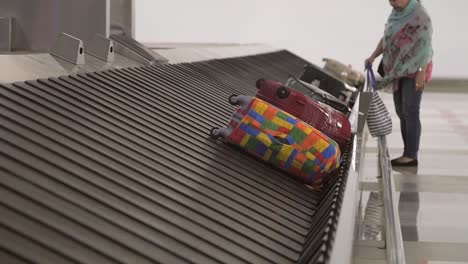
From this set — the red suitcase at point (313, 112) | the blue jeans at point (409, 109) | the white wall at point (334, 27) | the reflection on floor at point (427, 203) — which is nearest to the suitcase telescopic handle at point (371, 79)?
the blue jeans at point (409, 109)

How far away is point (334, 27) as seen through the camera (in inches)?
708

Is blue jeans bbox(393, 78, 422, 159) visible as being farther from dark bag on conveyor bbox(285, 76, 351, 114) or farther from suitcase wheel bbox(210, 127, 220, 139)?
suitcase wheel bbox(210, 127, 220, 139)

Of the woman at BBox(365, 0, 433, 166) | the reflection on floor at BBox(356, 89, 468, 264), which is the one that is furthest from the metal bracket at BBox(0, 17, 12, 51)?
the woman at BBox(365, 0, 433, 166)

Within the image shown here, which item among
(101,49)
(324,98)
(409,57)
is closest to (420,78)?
(409,57)

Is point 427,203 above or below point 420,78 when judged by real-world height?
Answer: below

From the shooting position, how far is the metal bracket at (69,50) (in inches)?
161

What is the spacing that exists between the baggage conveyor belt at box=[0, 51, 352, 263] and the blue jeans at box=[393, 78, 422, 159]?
351cm

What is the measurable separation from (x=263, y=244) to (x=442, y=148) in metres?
6.92

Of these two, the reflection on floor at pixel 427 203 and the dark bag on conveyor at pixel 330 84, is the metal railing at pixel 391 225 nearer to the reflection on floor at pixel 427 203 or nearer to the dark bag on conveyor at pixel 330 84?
the reflection on floor at pixel 427 203

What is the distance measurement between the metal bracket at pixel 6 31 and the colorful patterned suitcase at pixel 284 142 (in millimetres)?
3230

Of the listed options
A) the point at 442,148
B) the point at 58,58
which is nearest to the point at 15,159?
the point at 58,58

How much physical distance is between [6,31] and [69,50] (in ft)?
7.80

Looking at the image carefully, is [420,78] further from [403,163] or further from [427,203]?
[427,203]

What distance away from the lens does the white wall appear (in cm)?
1781
